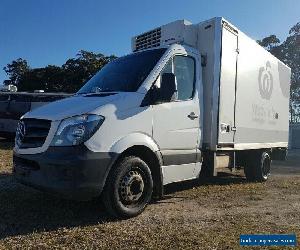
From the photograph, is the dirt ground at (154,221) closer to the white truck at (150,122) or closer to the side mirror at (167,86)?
the white truck at (150,122)

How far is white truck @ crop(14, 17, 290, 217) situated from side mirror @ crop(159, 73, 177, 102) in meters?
0.02

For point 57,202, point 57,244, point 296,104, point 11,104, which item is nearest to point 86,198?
point 57,244

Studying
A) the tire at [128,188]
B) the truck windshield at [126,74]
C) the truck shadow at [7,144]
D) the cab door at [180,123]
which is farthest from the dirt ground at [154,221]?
the truck shadow at [7,144]

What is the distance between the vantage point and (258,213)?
6336 mm

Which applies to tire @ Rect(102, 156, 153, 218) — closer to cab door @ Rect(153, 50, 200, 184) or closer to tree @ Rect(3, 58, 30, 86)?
cab door @ Rect(153, 50, 200, 184)

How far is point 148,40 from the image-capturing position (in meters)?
8.36

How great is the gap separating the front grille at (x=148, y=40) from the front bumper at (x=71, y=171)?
3585mm

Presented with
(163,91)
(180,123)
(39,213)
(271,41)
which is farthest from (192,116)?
(271,41)

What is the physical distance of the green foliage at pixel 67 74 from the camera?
167 ft

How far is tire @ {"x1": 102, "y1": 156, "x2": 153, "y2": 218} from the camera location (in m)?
5.41

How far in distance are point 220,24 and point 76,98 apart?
10.3ft

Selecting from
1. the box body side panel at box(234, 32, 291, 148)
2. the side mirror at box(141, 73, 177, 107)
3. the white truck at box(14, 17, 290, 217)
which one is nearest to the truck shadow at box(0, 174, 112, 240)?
the white truck at box(14, 17, 290, 217)

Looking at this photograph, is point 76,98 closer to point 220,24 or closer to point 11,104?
point 220,24

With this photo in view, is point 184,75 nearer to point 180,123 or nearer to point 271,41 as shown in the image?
point 180,123
